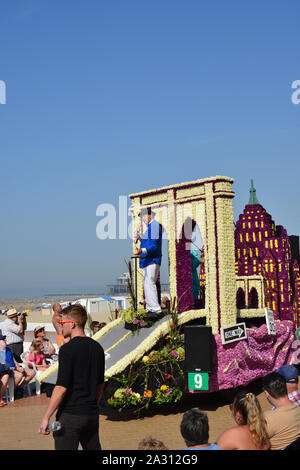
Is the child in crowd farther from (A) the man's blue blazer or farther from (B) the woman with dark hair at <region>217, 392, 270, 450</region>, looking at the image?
(B) the woman with dark hair at <region>217, 392, 270, 450</region>

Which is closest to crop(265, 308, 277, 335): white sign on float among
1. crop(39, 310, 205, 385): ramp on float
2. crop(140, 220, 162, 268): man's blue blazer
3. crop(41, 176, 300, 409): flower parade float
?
crop(41, 176, 300, 409): flower parade float

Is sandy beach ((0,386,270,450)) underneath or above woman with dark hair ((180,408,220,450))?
underneath

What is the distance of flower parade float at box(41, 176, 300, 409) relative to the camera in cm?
786

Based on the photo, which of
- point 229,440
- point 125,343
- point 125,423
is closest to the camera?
point 229,440

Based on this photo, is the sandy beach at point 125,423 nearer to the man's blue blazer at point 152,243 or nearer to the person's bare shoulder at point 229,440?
the man's blue blazer at point 152,243

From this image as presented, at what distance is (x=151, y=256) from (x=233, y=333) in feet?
6.39

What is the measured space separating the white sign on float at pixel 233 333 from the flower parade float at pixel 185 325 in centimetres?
2

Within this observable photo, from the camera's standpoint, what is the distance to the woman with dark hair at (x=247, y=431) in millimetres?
3562

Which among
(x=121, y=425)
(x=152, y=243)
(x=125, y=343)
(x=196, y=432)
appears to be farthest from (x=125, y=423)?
(x=196, y=432)

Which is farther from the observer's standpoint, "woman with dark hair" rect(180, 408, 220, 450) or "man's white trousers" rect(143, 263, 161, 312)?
"man's white trousers" rect(143, 263, 161, 312)

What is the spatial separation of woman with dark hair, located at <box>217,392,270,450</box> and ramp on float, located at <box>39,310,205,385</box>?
4.10 metres

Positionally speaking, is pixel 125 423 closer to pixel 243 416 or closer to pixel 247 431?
pixel 243 416

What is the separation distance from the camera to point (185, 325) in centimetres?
871
